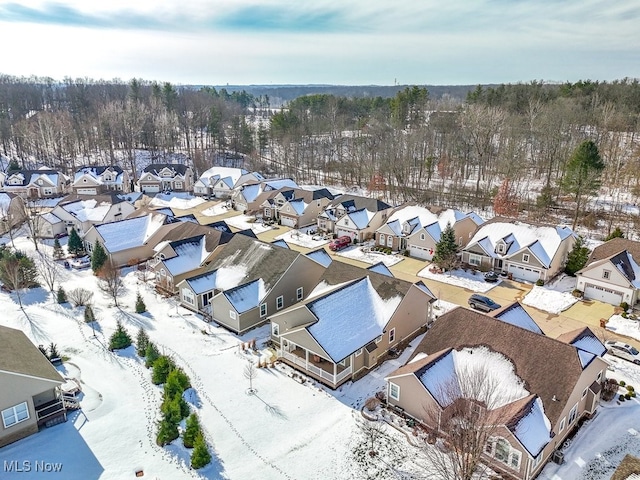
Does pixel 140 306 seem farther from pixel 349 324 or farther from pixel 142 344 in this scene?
pixel 349 324

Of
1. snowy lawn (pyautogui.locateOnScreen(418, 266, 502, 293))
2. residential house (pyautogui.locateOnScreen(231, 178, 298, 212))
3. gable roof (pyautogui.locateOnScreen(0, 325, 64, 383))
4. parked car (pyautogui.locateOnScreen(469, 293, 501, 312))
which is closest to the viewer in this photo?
gable roof (pyautogui.locateOnScreen(0, 325, 64, 383))

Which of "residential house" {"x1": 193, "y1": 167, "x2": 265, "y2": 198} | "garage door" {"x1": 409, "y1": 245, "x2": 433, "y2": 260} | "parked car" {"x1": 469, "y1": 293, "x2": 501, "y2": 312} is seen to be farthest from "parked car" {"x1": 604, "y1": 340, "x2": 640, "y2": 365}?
"residential house" {"x1": 193, "y1": 167, "x2": 265, "y2": 198}

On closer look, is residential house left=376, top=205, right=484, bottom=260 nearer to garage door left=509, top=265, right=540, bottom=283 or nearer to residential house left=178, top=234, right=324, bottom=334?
garage door left=509, top=265, right=540, bottom=283

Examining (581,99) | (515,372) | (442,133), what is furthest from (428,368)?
(581,99)

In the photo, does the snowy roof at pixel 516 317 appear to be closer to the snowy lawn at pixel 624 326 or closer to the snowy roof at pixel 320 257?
the snowy lawn at pixel 624 326

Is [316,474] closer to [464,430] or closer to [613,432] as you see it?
[464,430]

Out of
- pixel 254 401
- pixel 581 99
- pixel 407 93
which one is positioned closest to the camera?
pixel 254 401
